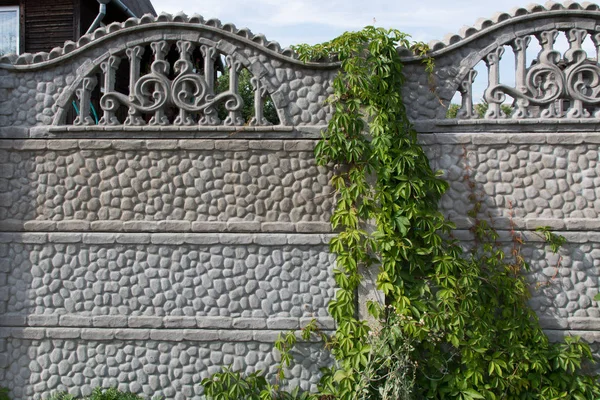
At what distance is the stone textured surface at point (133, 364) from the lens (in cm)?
407

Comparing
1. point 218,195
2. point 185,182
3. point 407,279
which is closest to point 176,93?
point 185,182

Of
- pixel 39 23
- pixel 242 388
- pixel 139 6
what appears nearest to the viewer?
pixel 242 388

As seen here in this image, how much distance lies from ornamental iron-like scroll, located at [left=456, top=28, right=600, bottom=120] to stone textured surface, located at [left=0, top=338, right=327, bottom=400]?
8.42 feet

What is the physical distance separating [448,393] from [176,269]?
7.67 feet

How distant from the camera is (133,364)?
411 centimetres

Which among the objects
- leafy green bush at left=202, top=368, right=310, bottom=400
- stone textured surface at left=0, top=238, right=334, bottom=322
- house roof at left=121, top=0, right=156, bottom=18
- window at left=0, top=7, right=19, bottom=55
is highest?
house roof at left=121, top=0, right=156, bottom=18

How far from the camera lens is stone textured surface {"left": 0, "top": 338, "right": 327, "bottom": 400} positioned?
13.4 feet

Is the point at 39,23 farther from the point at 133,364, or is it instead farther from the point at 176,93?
the point at 133,364

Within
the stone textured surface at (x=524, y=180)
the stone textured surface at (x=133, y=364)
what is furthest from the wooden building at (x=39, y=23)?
the stone textured surface at (x=524, y=180)

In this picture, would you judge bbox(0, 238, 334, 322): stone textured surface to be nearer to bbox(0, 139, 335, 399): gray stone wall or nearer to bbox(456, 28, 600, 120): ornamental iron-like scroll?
bbox(0, 139, 335, 399): gray stone wall

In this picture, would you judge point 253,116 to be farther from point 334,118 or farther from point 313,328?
point 313,328

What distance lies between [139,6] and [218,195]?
575cm

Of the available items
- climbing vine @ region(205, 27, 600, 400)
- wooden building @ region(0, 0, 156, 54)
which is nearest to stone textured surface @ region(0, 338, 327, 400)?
climbing vine @ region(205, 27, 600, 400)

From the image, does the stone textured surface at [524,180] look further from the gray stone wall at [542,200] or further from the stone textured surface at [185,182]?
the stone textured surface at [185,182]
